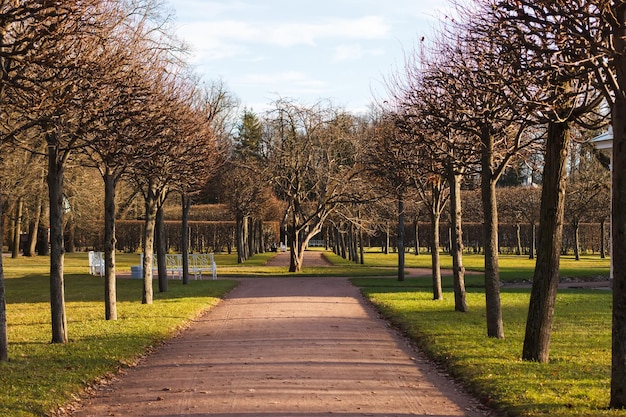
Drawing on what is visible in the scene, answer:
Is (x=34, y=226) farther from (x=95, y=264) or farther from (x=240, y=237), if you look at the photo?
(x=95, y=264)

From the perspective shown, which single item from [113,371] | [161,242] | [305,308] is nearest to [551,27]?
[113,371]

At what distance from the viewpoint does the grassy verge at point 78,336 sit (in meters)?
8.98

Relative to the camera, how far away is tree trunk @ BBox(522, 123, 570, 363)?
1067 cm

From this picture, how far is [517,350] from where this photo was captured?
1217 cm

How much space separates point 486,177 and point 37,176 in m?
34.6

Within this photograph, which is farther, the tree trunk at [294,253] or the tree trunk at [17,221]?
the tree trunk at [17,221]

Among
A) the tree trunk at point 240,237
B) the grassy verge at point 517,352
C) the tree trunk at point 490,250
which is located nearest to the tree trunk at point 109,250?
the grassy verge at point 517,352

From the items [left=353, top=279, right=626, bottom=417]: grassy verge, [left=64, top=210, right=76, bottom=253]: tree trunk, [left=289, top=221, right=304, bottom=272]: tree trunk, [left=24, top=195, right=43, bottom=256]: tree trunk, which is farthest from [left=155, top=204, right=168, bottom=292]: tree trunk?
[left=64, top=210, right=76, bottom=253]: tree trunk

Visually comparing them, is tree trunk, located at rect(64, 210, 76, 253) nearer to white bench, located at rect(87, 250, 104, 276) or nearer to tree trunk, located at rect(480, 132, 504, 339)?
white bench, located at rect(87, 250, 104, 276)

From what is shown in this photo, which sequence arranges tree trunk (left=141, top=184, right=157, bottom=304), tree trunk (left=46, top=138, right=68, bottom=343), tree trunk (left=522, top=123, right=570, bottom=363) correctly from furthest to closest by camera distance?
tree trunk (left=141, top=184, right=157, bottom=304), tree trunk (left=46, top=138, right=68, bottom=343), tree trunk (left=522, top=123, right=570, bottom=363)

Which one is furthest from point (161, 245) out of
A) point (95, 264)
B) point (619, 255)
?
point (619, 255)

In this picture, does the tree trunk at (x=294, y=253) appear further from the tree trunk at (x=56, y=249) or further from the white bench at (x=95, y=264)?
the tree trunk at (x=56, y=249)

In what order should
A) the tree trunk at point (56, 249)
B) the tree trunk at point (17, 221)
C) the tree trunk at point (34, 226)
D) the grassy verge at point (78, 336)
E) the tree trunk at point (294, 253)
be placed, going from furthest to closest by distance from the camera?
the tree trunk at point (34, 226) → the tree trunk at point (17, 221) → the tree trunk at point (294, 253) → the tree trunk at point (56, 249) → the grassy verge at point (78, 336)

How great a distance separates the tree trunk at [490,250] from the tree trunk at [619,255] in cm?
576
